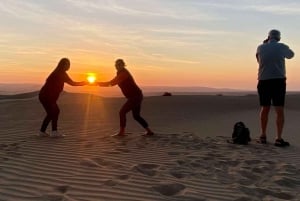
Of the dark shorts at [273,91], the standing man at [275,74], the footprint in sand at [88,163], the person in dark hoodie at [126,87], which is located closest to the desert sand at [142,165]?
the footprint in sand at [88,163]

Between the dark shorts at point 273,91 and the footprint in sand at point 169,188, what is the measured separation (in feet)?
13.4

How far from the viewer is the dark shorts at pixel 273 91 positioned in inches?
374

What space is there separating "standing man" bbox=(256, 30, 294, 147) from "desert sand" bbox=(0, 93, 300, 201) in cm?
74

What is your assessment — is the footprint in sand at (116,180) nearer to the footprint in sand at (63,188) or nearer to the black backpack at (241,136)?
the footprint in sand at (63,188)

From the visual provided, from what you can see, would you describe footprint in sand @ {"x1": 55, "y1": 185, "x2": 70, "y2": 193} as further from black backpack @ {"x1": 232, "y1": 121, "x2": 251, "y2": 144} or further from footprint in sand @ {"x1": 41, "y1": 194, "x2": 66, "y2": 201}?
black backpack @ {"x1": 232, "y1": 121, "x2": 251, "y2": 144}

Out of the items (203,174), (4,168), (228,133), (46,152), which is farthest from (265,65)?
(4,168)

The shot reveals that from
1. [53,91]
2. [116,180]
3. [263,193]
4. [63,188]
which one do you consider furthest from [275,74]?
[63,188]

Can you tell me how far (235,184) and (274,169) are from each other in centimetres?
122

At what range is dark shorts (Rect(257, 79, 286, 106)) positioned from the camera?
9500mm

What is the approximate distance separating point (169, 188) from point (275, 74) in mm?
4448

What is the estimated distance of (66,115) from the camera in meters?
15.2

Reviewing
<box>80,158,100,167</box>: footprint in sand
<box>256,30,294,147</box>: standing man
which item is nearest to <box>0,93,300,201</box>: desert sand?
<box>80,158,100,167</box>: footprint in sand

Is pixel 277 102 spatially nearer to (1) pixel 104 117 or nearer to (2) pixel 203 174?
(2) pixel 203 174

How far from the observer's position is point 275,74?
9508 mm
